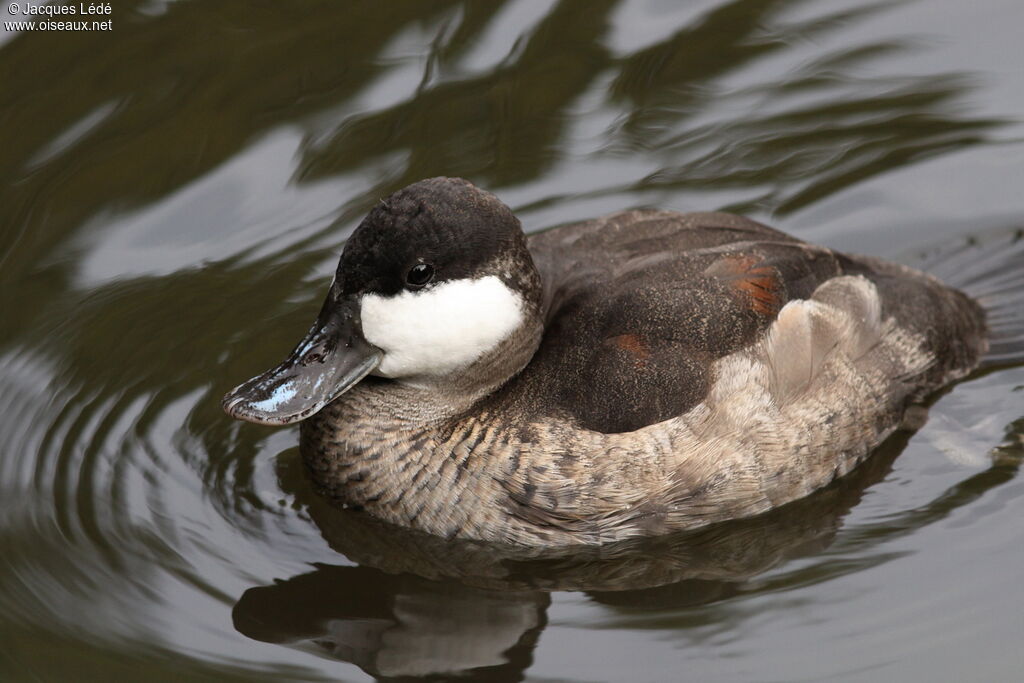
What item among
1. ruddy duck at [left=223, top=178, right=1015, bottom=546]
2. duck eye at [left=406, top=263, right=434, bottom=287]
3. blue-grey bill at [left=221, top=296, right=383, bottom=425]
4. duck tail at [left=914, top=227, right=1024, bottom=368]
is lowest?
duck tail at [left=914, top=227, right=1024, bottom=368]

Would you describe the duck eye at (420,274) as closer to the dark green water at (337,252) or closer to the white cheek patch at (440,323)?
the white cheek patch at (440,323)

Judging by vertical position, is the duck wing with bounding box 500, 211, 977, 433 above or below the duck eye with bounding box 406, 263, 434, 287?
below

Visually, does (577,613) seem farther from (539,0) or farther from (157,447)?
(539,0)

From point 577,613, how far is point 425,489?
679 millimetres

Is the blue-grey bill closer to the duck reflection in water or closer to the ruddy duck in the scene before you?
the ruddy duck

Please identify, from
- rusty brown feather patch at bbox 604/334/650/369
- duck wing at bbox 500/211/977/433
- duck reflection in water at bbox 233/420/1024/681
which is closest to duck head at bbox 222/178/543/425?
duck wing at bbox 500/211/977/433

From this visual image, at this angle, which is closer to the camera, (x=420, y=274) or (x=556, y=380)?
(x=420, y=274)

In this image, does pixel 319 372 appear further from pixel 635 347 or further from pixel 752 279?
pixel 752 279

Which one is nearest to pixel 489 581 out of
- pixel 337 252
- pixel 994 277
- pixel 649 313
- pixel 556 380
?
pixel 556 380

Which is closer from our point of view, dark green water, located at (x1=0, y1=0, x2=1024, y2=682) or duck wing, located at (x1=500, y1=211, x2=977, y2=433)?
dark green water, located at (x1=0, y1=0, x2=1024, y2=682)

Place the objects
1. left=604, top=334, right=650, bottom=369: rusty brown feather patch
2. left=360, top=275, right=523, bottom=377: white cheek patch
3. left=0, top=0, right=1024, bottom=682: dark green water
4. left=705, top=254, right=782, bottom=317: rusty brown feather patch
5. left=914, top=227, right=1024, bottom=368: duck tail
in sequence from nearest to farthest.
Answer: left=0, top=0, right=1024, bottom=682: dark green water
left=360, top=275, right=523, bottom=377: white cheek patch
left=604, top=334, right=650, bottom=369: rusty brown feather patch
left=705, top=254, right=782, bottom=317: rusty brown feather patch
left=914, top=227, right=1024, bottom=368: duck tail

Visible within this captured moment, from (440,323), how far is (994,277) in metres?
2.67

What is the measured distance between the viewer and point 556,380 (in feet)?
17.6

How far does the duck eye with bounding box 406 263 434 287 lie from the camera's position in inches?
198
